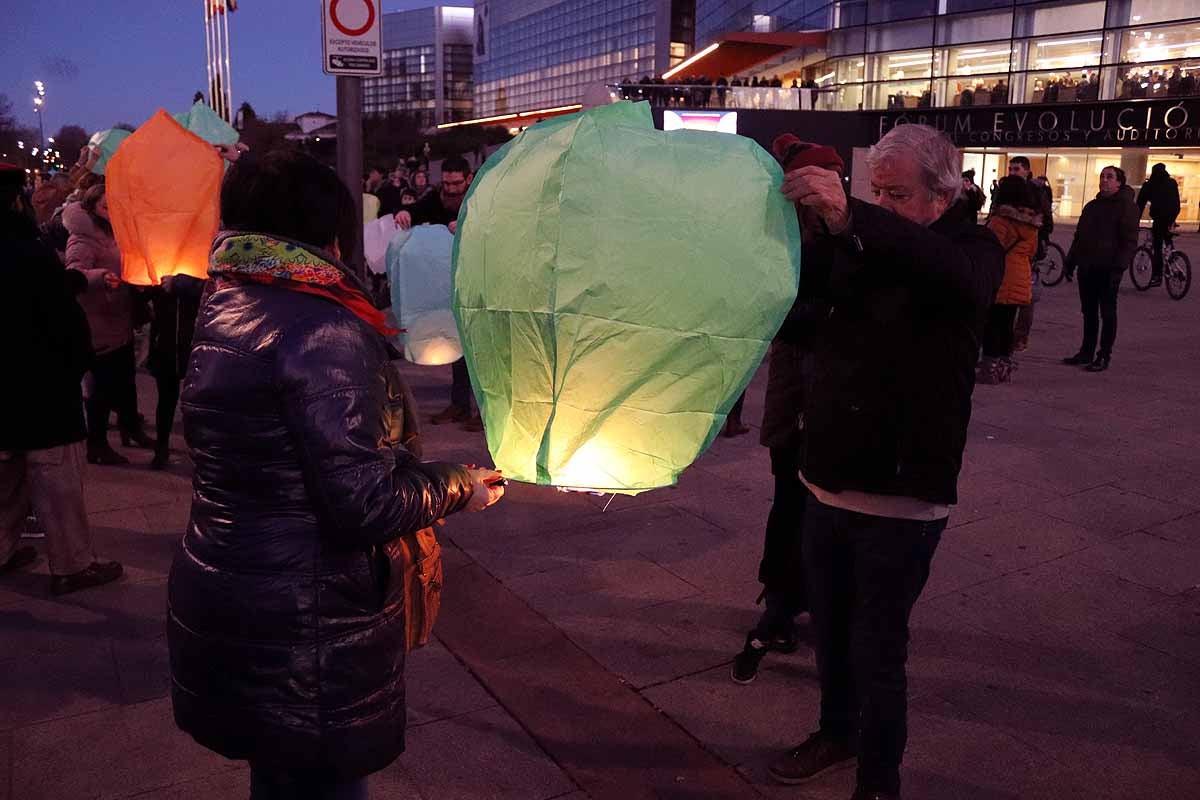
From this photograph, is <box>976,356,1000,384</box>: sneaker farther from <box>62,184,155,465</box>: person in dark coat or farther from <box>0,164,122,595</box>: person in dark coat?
<box>0,164,122,595</box>: person in dark coat

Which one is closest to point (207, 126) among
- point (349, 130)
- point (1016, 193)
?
point (349, 130)

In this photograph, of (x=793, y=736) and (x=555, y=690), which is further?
(x=555, y=690)

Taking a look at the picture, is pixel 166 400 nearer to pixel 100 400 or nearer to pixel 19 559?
pixel 100 400

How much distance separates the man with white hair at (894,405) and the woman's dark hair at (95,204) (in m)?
4.96

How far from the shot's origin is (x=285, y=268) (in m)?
1.93

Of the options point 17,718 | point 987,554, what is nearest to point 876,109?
point 987,554

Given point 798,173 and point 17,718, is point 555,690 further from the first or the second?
point 798,173

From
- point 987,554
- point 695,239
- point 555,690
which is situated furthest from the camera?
point 987,554

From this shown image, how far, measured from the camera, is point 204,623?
6.59 feet

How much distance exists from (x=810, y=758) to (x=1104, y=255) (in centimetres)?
799

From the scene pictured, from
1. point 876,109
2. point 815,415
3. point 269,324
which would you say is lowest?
point 815,415

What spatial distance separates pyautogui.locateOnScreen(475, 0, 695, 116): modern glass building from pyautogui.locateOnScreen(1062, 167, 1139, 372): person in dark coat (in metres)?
67.2

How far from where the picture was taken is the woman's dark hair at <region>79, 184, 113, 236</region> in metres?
6.06

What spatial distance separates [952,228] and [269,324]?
1661mm
